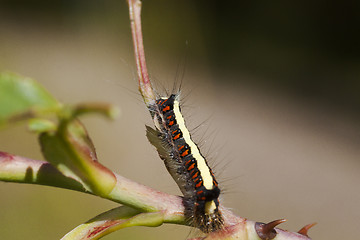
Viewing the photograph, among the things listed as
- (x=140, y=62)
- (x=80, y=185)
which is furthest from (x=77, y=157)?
(x=140, y=62)

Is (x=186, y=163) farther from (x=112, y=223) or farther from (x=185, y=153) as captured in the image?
(x=112, y=223)

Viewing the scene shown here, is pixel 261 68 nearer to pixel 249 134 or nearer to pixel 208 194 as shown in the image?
pixel 249 134

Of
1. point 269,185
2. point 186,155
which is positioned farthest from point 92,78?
point 186,155

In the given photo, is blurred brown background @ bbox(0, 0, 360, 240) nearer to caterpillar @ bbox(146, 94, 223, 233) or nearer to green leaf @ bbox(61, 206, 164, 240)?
caterpillar @ bbox(146, 94, 223, 233)

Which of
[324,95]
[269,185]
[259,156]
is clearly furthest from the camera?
[324,95]

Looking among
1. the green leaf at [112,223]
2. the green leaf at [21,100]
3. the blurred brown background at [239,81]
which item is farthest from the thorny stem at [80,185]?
the blurred brown background at [239,81]

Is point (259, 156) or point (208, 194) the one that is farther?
point (259, 156)
